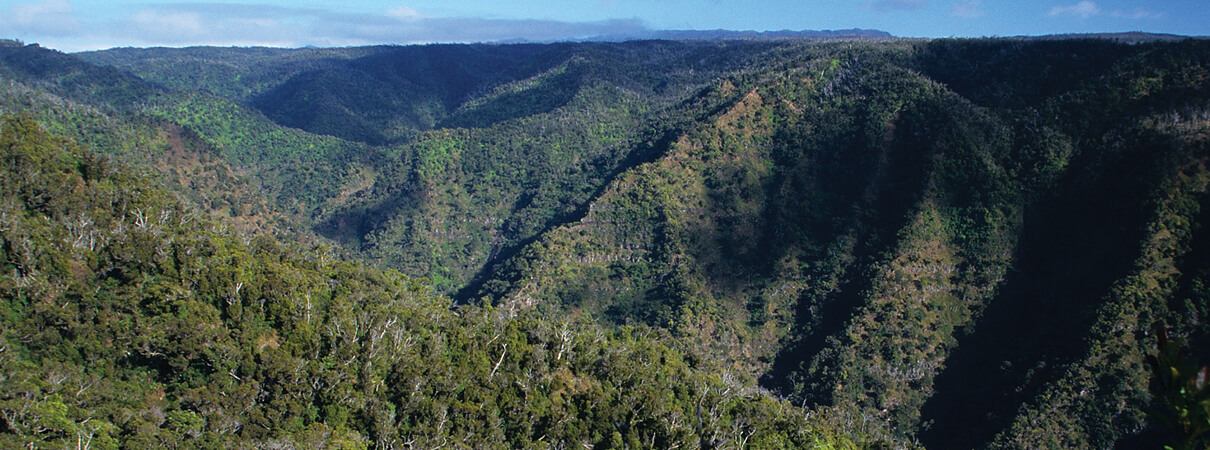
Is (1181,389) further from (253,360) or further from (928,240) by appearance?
(928,240)

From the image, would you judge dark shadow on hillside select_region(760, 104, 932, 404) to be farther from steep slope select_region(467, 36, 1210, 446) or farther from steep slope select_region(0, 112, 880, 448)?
steep slope select_region(0, 112, 880, 448)

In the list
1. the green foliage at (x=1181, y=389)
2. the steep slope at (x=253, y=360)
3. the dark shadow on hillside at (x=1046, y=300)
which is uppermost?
the green foliage at (x=1181, y=389)

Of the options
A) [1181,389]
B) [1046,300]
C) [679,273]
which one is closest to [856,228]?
[1046,300]

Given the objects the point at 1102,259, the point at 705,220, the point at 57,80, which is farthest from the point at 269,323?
the point at 57,80

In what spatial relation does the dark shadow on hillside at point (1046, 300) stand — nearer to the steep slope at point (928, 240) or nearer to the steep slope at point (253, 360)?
the steep slope at point (928, 240)

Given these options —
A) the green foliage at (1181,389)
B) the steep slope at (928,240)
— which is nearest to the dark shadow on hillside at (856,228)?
the steep slope at (928,240)

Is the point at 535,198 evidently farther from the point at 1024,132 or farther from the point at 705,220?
the point at 1024,132
